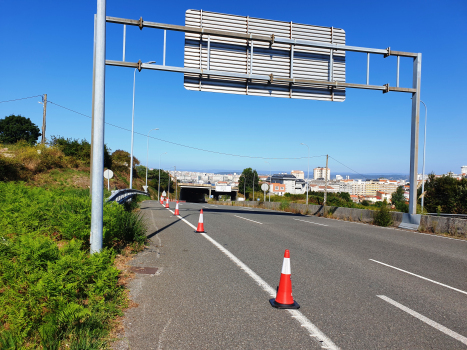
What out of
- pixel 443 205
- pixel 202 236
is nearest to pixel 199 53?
pixel 202 236

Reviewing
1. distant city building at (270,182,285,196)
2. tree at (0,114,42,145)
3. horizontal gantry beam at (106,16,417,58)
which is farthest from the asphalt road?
distant city building at (270,182,285,196)

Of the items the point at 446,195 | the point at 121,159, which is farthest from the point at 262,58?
the point at 121,159

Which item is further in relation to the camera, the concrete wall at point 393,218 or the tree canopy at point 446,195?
the tree canopy at point 446,195

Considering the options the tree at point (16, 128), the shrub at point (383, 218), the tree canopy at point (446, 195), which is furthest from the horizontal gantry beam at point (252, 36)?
the tree at point (16, 128)

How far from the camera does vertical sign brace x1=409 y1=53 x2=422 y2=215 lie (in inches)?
640

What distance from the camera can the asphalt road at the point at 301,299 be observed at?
156 inches

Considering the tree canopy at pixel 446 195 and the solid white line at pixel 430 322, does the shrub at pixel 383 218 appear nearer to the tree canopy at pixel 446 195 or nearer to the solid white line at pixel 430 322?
the solid white line at pixel 430 322

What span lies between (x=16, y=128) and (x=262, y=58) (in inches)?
2630

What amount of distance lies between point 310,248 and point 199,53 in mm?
8899

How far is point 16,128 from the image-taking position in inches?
2623

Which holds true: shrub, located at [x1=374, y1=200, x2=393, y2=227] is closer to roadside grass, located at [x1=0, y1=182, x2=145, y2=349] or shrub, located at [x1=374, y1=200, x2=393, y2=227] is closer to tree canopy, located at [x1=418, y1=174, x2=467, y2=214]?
roadside grass, located at [x1=0, y1=182, x2=145, y2=349]

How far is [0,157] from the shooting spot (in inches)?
998

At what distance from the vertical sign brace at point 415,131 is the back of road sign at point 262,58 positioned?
3698mm

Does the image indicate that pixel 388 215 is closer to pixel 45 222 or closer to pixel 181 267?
pixel 181 267
